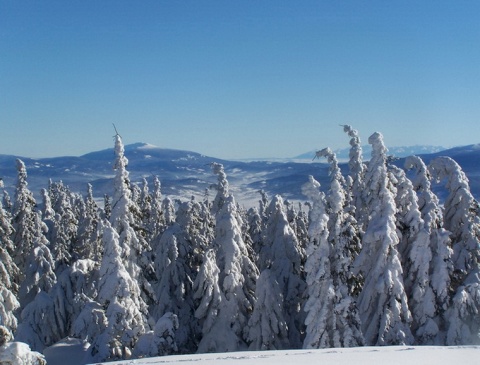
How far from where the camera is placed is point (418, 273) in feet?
68.1

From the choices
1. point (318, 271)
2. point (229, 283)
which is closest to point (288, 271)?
point (229, 283)

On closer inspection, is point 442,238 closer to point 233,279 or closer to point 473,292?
point 473,292

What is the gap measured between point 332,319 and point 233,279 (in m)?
7.39

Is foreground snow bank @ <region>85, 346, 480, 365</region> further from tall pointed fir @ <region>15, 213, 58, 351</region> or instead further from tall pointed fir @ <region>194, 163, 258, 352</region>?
tall pointed fir @ <region>15, 213, 58, 351</region>

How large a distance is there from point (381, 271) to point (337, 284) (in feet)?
6.73

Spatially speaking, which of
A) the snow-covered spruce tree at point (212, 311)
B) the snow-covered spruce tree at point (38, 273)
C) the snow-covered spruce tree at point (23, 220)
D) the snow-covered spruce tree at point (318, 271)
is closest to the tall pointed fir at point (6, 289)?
the snow-covered spruce tree at point (38, 273)

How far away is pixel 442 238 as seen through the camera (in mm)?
20328

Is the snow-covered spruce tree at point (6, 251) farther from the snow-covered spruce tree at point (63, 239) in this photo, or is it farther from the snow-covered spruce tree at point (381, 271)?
the snow-covered spruce tree at point (381, 271)

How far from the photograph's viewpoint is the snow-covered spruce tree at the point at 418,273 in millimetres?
20172

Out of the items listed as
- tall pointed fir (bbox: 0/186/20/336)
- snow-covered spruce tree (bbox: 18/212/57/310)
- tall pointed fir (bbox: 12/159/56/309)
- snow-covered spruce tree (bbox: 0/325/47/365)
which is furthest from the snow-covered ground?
tall pointed fir (bbox: 12/159/56/309)

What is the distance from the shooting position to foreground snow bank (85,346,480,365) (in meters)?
12.6

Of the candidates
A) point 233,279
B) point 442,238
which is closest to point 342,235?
point 442,238

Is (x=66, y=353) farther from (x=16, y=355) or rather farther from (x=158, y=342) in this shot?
(x=16, y=355)

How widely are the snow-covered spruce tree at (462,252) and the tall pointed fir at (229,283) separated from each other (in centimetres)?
1082
